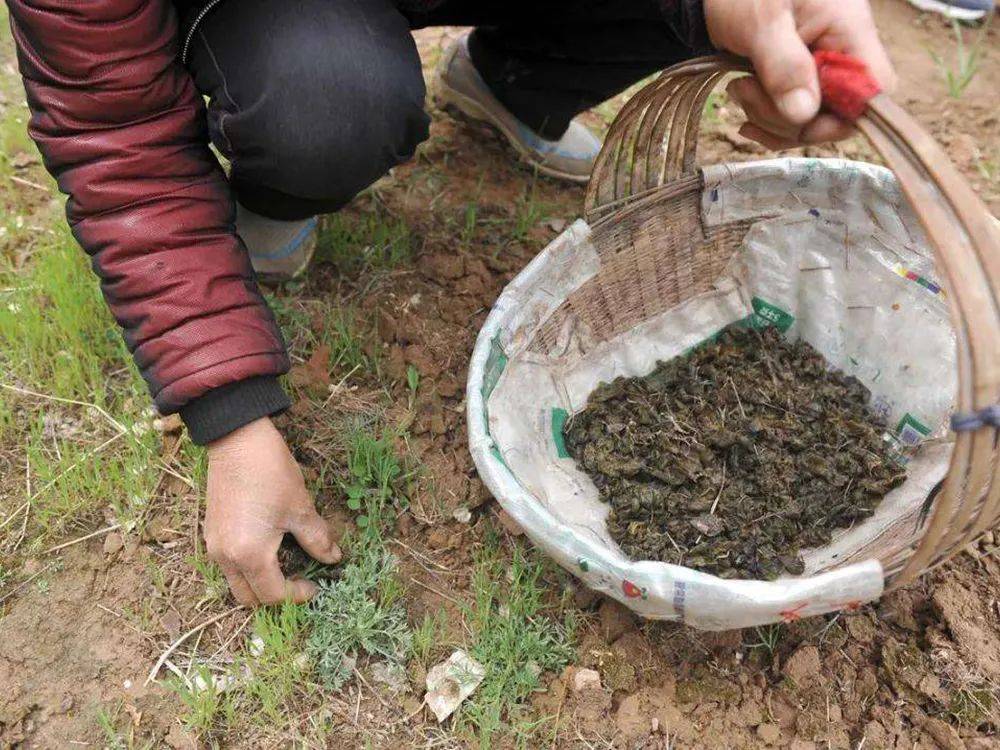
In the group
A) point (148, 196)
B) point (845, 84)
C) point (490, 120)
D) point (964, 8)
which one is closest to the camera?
point (845, 84)

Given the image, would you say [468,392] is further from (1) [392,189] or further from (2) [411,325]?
(1) [392,189]

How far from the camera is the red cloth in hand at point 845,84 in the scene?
40.5 inches

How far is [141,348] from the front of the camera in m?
1.18

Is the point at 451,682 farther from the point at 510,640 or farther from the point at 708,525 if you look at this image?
the point at 708,525

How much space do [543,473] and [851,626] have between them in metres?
0.54

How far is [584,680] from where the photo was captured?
1308mm

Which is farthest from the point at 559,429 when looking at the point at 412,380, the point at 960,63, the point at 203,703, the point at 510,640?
the point at 960,63

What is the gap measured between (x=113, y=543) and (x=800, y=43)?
4.18 ft

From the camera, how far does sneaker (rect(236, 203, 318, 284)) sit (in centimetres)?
164

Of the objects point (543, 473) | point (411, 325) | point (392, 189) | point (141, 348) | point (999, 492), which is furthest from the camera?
point (392, 189)

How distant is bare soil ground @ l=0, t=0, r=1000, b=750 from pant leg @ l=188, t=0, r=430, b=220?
1.37ft

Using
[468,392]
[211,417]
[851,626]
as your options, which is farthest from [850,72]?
[211,417]

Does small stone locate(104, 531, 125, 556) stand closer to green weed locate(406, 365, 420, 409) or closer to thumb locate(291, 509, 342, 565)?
thumb locate(291, 509, 342, 565)

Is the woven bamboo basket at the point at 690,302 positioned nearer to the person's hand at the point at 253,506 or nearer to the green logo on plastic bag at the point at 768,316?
the green logo on plastic bag at the point at 768,316
